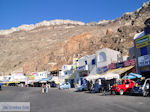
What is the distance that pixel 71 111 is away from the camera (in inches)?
424

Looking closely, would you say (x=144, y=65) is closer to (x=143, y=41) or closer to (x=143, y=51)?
(x=143, y=51)

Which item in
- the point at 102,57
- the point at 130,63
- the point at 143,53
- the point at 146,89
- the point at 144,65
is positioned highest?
the point at 102,57

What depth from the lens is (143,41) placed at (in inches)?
1017

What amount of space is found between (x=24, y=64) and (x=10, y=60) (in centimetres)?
2445

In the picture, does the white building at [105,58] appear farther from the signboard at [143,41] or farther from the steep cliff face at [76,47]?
the steep cliff face at [76,47]

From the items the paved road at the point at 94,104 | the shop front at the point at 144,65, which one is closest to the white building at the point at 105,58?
the shop front at the point at 144,65

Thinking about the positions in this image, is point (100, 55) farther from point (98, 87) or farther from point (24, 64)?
point (24, 64)

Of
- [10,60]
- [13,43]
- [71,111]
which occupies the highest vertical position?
[13,43]

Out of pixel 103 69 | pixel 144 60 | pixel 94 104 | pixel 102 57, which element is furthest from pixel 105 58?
pixel 94 104

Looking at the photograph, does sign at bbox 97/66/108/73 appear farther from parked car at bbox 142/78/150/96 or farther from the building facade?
parked car at bbox 142/78/150/96

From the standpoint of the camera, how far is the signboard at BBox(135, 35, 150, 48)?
82.0ft

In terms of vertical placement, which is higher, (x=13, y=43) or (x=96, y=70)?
(x=13, y=43)

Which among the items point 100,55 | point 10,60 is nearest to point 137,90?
point 100,55

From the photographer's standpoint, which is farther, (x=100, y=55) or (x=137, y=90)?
(x=100, y=55)
